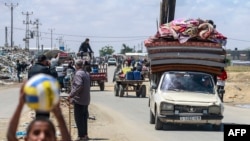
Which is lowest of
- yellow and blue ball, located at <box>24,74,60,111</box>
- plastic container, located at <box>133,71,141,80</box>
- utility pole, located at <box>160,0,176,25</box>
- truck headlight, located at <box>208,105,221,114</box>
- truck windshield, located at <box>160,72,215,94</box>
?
truck headlight, located at <box>208,105,221,114</box>

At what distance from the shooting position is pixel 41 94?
4125 millimetres

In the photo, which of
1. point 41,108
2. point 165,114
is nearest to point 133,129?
point 165,114

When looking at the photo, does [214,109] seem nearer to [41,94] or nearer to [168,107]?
[168,107]

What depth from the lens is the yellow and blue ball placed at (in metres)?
4.14

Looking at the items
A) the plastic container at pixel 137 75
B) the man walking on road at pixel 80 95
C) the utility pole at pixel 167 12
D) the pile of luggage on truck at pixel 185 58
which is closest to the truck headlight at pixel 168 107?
the pile of luggage on truck at pixel 185 58

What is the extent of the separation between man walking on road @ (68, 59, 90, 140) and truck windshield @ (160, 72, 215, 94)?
379 centimetres

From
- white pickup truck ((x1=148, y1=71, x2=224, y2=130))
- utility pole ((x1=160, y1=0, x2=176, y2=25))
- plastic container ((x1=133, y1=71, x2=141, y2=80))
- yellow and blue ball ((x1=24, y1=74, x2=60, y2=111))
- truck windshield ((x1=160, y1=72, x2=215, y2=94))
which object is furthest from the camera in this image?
plastic container ((x1=133, y1=71, x2=141, y2=80))

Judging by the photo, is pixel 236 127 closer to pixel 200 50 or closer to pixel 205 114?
pixel 205 114

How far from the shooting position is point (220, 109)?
15820 mm

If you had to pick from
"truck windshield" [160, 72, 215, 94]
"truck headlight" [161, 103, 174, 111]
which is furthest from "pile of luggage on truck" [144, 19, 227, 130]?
"truck headlight" [161, 103, 174, 111]

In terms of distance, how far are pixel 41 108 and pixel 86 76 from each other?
366 inches

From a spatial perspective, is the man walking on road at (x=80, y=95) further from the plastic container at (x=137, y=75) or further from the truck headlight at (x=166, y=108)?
the plastic container at (x=137, y=75)

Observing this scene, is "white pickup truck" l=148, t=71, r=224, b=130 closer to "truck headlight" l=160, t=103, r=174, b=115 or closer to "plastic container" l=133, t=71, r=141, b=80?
"truck headlight" l=160, t=103, r=174, b=115

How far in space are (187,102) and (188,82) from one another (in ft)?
4.42
